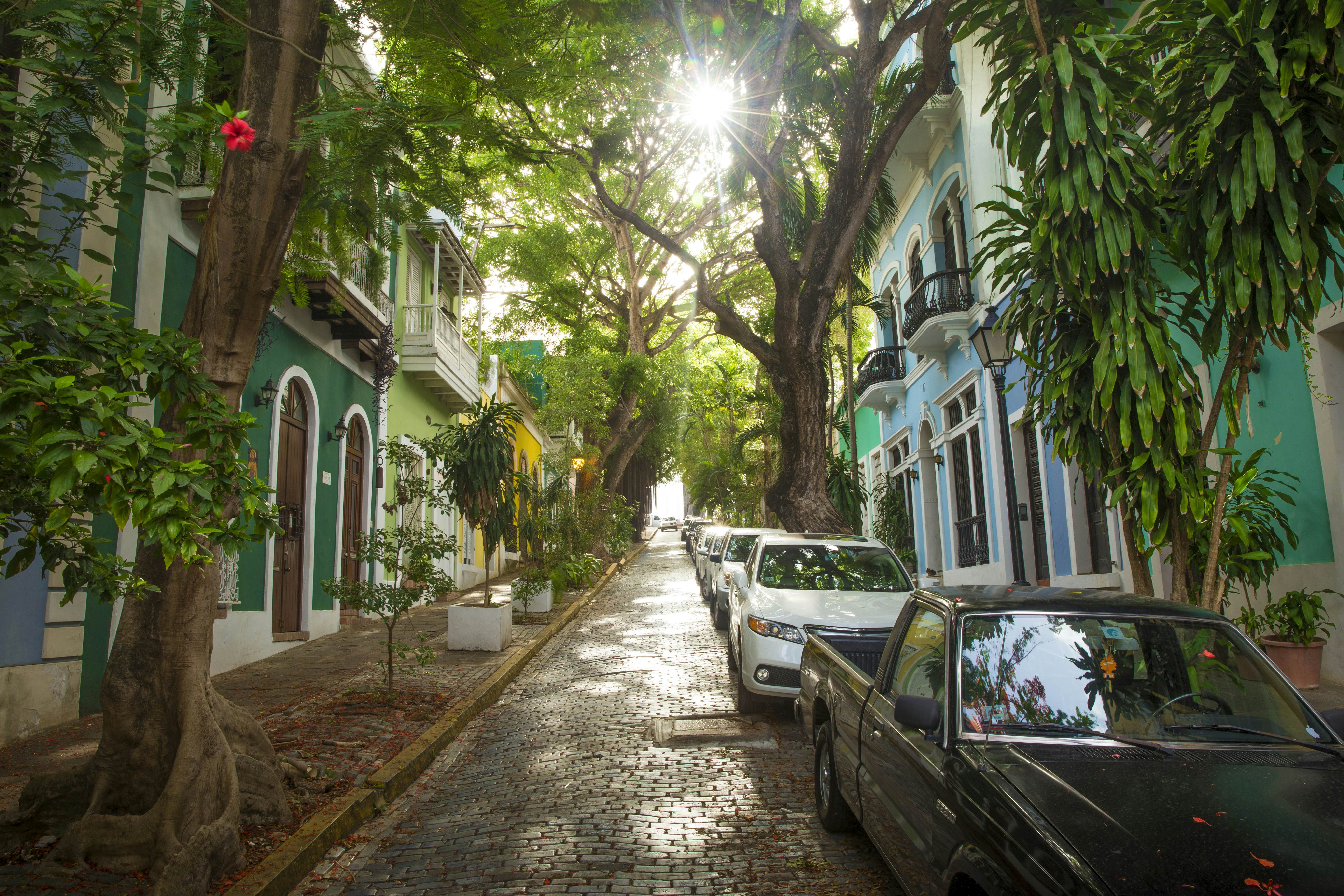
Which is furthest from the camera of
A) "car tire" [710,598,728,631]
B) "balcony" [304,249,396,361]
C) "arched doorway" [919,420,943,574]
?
"arched doorway" [919,420,943,574]

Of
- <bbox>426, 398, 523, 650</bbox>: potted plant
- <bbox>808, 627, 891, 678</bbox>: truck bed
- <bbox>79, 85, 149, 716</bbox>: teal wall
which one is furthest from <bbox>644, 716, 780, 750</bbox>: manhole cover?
<bbox>79, 85, 149, 716</bbox>: teal wall

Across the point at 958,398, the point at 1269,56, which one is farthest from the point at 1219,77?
the point at 958,398

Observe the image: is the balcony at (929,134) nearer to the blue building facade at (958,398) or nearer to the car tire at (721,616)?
the blue building facade at (958,398)

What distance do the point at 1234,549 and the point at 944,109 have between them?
11.9 meters

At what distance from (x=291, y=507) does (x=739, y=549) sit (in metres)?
7.27

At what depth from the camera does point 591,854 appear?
4.54 m

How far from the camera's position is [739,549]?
15.1m

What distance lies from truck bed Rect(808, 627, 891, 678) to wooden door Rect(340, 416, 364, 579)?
958 centimetres

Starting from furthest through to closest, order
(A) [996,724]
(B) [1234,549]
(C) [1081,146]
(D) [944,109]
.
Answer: (D) [944,109]
(B) [1234,549]
(C) [1081,146]
(A) [996,724]

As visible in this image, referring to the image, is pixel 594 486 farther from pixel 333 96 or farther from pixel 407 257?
pixel 333 96

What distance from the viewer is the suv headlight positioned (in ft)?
24.1

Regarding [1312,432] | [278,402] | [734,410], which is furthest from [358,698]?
[734,410]

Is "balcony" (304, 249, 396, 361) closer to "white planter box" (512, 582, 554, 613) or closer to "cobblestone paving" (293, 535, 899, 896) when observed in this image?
"white planter box" (512, 582, 554, 613)

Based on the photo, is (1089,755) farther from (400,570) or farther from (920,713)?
(400,570)
